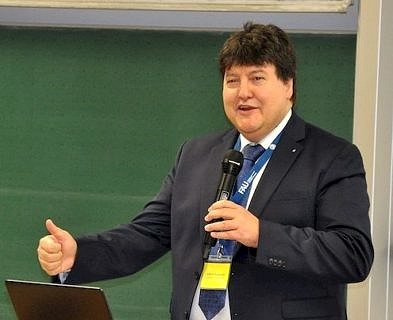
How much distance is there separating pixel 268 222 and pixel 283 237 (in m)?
0.05

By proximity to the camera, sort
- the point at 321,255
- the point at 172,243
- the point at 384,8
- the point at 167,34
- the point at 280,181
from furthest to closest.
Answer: the point at 167,34 → the point at 384,8 → the point at 172,243 → the point at 280,181 → the point at 321,255

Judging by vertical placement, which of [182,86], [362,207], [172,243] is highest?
[182,86]

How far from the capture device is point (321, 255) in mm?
1838

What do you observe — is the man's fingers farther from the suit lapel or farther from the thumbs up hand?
the suit lapel

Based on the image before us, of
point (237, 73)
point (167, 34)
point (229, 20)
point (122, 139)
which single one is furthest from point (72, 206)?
point (237, 73)

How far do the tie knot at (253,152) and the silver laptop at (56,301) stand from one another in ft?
2.19

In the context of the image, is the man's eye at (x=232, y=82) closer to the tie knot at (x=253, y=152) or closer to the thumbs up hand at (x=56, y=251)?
the tie knot at (x=253, y=152)

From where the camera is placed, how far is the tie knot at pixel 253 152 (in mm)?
2109

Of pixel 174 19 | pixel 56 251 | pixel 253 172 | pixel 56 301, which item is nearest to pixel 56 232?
pixel 56 251

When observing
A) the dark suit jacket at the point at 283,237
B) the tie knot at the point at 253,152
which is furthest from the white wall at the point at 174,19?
the tie knot at the point at 253,152

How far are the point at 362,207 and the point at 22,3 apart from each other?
1.93 m

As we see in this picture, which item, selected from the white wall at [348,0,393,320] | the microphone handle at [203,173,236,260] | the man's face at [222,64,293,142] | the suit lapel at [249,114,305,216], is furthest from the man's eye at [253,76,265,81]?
the white wall at [348,0,393,320]

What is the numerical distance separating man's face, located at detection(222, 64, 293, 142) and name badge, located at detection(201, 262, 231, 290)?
384 millimetres

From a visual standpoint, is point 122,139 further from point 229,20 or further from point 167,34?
point 229,20
